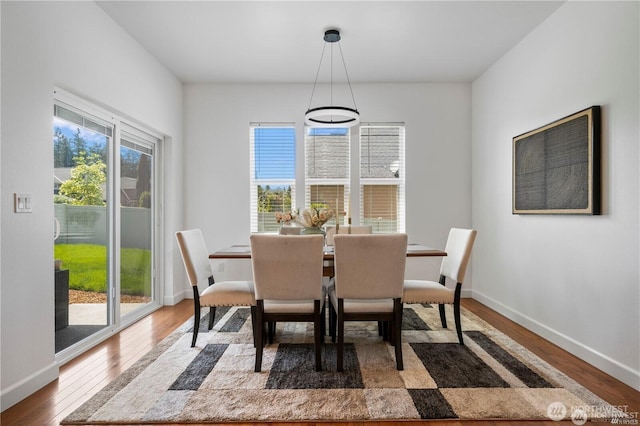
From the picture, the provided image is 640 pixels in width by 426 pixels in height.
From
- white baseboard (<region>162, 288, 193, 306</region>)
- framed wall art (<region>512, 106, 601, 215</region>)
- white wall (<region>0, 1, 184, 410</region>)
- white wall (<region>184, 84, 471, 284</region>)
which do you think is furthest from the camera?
white wall (<region>184, 84, 471, 284</region>)

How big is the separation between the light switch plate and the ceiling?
1.73m

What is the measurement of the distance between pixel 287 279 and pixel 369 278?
55 centimetres

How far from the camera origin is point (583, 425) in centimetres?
184

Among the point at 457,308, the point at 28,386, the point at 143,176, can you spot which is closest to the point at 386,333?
the point at 457,308

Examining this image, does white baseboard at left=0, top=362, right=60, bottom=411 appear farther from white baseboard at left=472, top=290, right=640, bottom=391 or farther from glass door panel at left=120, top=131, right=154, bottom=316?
white baseboard at left=472, top=290, right=640, bottom=391

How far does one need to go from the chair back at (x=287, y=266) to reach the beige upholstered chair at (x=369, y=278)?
0.48 ft

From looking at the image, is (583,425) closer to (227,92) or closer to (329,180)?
(329,180)

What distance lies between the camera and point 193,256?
297cm

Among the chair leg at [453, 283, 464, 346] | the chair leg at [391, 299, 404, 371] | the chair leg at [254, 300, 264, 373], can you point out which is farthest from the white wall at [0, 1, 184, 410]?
the chair leg at [453, 283, 464, 346]

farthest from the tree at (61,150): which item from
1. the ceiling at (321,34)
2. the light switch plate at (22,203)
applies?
the ceiling at (321,34)

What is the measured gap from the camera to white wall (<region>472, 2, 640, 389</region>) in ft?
7.63

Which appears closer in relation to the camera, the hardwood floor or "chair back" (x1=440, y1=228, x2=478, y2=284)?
the hardwood floor

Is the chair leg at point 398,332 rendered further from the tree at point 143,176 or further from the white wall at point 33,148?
the tree at point 143,176

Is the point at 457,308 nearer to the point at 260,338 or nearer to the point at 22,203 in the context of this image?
the point at 260,338
